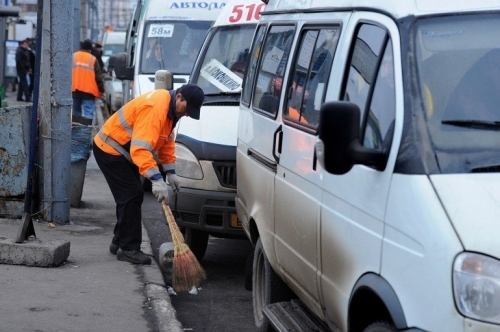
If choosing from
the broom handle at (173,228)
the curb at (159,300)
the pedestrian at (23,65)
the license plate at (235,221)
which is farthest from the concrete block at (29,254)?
the pedestrian at (23,65)

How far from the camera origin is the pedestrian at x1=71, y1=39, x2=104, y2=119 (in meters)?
17.5

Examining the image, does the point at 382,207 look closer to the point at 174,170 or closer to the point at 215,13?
the point at 174,170

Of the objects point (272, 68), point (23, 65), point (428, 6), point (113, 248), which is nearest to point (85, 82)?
point (113, 248)

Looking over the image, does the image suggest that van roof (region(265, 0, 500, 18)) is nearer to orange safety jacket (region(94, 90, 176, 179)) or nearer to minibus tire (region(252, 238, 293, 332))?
minibus tire (region(252, 238, 293, 332))

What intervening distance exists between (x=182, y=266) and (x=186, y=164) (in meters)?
0.99

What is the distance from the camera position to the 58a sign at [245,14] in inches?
386

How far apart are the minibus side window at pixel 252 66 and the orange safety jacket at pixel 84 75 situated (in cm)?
1064

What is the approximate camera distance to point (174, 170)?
793 centimetres

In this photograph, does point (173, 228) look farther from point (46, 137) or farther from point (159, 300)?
point (46, 137)

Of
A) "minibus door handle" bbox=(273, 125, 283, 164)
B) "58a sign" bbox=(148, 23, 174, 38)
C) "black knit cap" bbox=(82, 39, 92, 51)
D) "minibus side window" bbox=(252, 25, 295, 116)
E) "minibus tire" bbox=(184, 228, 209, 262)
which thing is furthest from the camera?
"black knit cap" bbox=(82, 39, 92, 51)

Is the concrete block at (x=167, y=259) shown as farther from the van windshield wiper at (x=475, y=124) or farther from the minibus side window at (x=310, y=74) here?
the van windshield wiper at (x=475, y=124)

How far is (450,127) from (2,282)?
425 cm

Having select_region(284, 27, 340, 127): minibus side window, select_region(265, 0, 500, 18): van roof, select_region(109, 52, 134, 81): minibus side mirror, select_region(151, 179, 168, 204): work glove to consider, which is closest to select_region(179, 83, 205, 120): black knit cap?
select_region(151, 179, 168, 204): work glove

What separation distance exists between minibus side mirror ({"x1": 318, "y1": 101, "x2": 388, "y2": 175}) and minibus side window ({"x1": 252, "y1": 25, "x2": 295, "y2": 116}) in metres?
1.93
